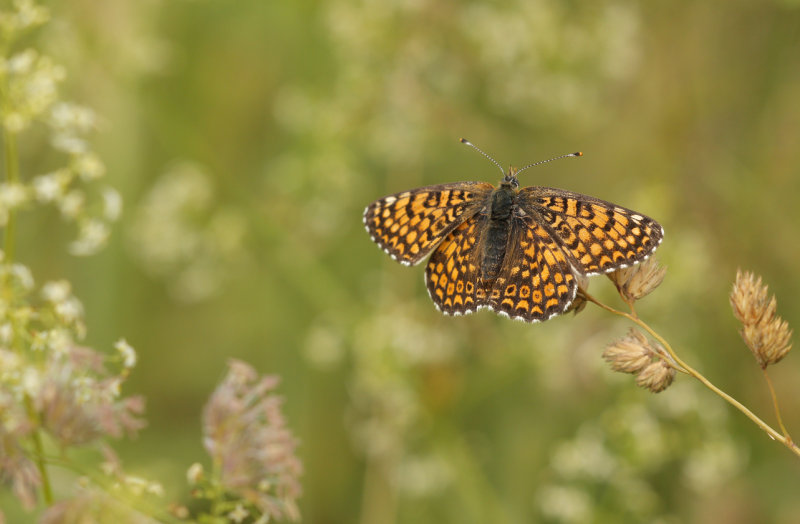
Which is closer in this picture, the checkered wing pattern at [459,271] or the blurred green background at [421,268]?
the checkered wing pattern at [459,271]

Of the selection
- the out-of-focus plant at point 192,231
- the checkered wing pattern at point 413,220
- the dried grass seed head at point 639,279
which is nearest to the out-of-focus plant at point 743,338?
the dried grass seed head at point 639,279

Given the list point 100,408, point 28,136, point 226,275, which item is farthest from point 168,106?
point 100,408

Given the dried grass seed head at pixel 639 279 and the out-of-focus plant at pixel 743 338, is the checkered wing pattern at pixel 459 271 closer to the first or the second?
the dried grass seed head at pixel 639 279

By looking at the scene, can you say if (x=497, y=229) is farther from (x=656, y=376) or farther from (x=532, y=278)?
(x=656, y=376)

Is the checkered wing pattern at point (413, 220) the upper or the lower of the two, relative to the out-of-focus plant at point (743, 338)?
upper

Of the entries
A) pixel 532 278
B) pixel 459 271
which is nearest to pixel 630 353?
pixel 532 278

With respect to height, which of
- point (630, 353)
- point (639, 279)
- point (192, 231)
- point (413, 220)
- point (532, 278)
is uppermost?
point (192, 231)
